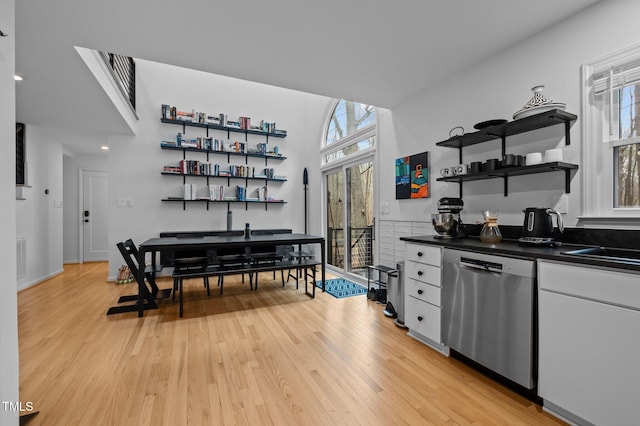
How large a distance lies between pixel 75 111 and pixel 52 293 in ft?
8.35

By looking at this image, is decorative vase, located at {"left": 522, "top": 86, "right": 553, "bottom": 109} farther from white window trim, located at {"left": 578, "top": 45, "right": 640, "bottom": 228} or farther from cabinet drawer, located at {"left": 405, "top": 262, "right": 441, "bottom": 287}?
cabinet drawer, located at {"left": 405, "top": 262, "right": 441, "bottom": 287}

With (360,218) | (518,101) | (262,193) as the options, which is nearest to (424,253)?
(518,101)

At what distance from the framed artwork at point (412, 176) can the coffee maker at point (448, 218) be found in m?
0.61

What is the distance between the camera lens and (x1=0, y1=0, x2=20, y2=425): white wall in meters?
1.25

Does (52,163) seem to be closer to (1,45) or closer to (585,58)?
(1,45)

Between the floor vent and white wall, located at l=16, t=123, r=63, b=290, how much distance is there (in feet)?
0.20

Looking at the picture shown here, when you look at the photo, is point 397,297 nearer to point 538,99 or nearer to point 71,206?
point 538,99

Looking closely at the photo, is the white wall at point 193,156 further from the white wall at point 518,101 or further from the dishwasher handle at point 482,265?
the dishwasher handle at point 482,265

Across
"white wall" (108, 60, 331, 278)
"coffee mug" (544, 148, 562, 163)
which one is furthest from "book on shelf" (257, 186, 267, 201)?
"coffee mug" (544, 148, 562, 163)

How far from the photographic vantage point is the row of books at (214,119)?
5.01 m

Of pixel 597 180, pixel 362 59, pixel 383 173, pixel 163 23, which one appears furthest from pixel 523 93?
pixel 163 23

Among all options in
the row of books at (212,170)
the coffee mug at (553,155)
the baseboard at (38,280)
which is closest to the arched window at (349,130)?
the row of books at (212,170)

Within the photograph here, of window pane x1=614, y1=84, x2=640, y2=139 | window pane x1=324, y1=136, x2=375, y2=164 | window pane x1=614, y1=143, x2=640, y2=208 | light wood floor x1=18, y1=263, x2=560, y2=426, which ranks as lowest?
light wood floor x1=18, y1=263, x2=560, y2=426

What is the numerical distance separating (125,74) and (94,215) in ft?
12.6
